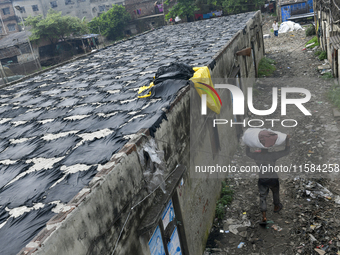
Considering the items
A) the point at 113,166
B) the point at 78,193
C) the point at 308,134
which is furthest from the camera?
the point at 308,134

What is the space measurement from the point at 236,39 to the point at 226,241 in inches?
251

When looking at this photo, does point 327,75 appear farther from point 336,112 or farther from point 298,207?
point 298,207

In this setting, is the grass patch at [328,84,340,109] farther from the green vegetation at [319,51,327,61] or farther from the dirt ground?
the green vegetation at [319,51,327,61]

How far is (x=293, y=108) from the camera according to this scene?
33.2 ft

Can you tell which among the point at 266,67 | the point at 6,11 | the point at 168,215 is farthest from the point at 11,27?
the point at 168,215

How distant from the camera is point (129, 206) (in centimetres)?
293

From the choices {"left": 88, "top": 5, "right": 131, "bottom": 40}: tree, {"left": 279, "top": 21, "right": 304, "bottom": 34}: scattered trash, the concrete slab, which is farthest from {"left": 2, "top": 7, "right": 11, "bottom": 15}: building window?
the concrete slab

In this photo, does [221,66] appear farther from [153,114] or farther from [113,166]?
[113,166]

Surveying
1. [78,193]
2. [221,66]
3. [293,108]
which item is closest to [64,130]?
[78,193]

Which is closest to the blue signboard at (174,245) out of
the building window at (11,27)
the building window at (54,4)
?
the building window at (11,27)

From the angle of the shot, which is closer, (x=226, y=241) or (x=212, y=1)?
(x=226, y=241)

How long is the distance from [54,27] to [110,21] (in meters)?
7.96

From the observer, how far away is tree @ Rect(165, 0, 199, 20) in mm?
25094

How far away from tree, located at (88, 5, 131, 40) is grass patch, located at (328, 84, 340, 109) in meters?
29.6
